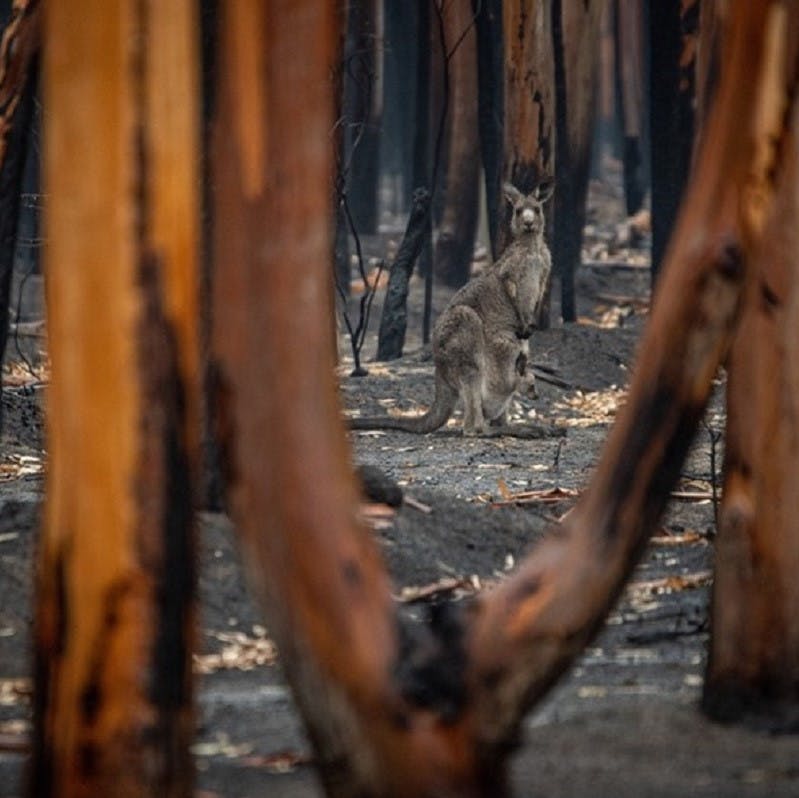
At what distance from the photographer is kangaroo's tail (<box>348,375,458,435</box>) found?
13349mm

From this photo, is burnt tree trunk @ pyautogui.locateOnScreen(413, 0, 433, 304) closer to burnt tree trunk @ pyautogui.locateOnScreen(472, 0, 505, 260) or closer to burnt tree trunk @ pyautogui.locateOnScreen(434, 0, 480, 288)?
burnt tree trunk @ pyautogui.locateOnScreen(434, 0, 480, 288)

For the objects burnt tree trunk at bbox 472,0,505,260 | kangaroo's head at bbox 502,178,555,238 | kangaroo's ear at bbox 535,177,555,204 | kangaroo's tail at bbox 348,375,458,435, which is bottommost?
kangaroo's tail at bbox 348,375,458,435

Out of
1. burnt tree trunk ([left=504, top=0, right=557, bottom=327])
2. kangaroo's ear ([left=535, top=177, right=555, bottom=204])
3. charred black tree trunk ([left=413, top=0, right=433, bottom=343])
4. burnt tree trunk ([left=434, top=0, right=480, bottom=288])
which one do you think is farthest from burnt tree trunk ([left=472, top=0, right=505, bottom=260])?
burnt tree trunk ([left=434, top=0, right=480, bottom=288])

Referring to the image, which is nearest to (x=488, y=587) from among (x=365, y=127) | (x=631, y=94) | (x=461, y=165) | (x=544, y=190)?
(x=544, y=190)

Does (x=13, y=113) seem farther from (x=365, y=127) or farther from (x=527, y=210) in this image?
(x=365, y=127)

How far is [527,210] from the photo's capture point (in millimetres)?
14523

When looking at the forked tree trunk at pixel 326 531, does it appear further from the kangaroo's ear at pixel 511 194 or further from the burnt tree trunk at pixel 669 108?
the burnt tree trunk at pixel 669 108

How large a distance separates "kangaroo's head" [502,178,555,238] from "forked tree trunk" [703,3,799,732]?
8.97 metres

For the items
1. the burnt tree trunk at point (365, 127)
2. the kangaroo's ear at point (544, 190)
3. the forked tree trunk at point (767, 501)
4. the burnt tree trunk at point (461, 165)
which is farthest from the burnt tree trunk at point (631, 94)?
Result: the forked tree trunk at point (767, 501)

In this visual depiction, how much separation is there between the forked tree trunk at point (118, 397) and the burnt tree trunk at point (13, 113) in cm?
435

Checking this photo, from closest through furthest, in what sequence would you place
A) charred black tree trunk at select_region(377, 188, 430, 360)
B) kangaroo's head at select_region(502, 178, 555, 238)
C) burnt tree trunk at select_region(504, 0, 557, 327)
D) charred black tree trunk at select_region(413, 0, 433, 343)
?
1. kangaroo's head at select_region(502, 178, 555, 238)
2. charred black tree trunk at select_region(377, 188, 430, 360)
3. burnt tree trunk at select_region(504, 0, 557, 327)
4. charred black tree trunk at select_region(413, 0, 433, 343)

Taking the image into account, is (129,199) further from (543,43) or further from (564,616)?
(543,43)

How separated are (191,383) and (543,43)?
40.8ft

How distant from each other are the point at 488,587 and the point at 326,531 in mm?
→ 3846
